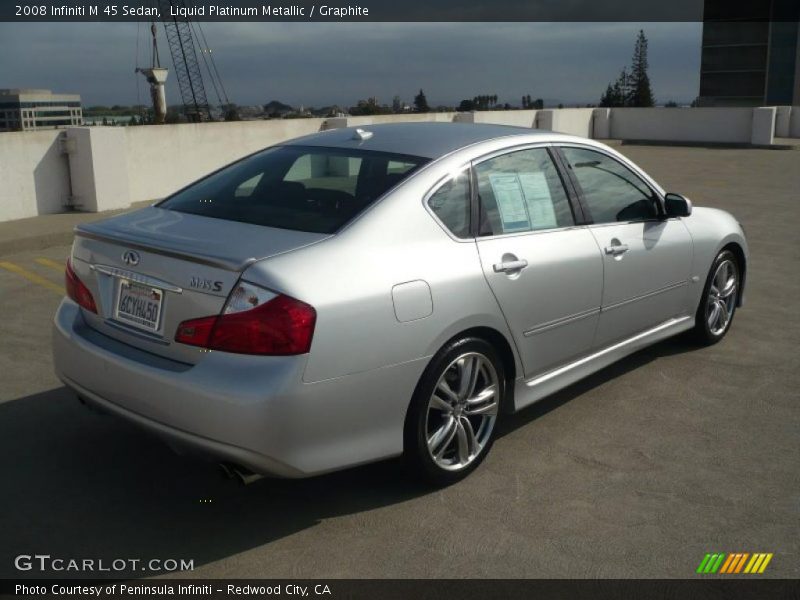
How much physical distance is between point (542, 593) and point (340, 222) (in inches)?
67.2

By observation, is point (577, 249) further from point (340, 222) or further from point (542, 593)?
point (542, 593)

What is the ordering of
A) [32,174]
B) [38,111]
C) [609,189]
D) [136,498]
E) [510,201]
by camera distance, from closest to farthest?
[136,498]
[510,201]
[609,189]
[32,174]
[38,111]

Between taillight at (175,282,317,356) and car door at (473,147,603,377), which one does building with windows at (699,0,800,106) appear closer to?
car door at (473,147,603,377)

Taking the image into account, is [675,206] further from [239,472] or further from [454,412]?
[239,472]

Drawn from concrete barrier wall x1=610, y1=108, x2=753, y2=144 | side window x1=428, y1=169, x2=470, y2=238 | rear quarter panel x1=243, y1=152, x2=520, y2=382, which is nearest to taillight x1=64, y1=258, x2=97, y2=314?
rear quarter panel x1=243, y1=152, x2=520, y2=382

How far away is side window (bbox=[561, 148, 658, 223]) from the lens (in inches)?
187

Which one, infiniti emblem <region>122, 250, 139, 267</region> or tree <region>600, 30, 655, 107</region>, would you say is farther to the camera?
tree <region>600, 30, 655, 107</region>

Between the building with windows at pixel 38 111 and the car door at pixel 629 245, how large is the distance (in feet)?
38.0

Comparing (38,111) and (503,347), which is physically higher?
(38,111)

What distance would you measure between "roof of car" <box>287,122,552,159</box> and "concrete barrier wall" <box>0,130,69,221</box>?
8110 millimetres

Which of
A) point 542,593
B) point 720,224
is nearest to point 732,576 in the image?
point 542,593

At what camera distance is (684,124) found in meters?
30.5

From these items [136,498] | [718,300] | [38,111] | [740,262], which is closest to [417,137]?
[136,498]

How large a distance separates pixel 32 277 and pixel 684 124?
27.0 meters
